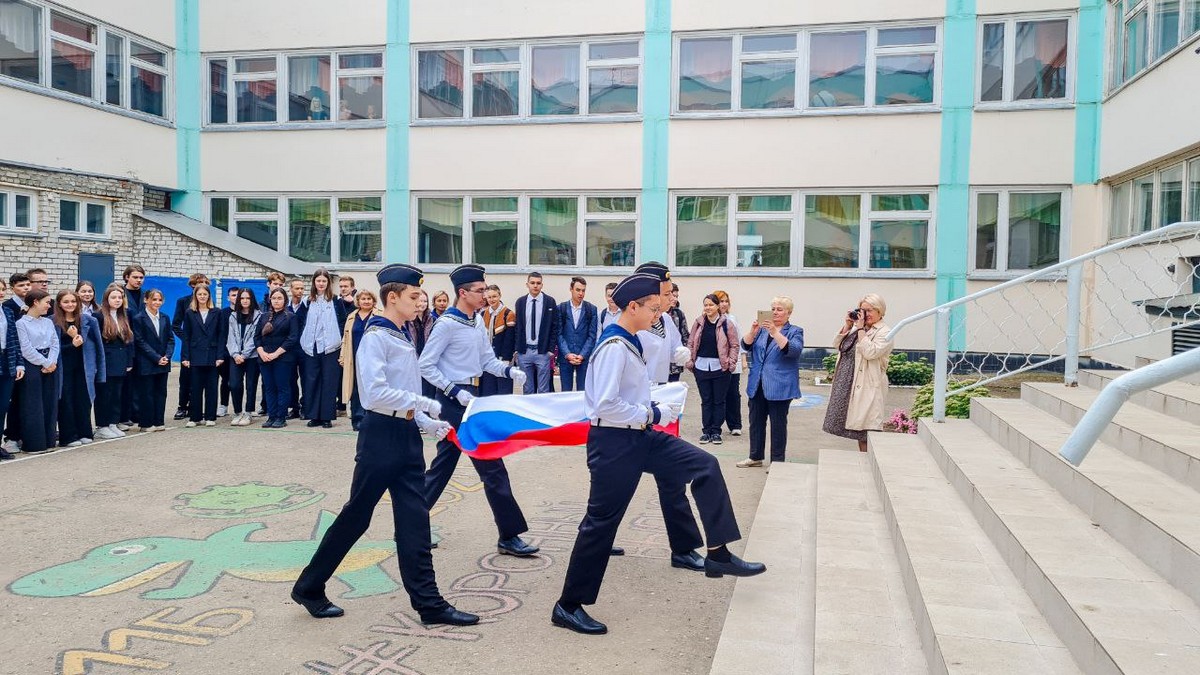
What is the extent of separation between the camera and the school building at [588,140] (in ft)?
→ 54.7

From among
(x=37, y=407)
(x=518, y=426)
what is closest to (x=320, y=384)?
(x=37, y=407)

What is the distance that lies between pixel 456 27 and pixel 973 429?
1477 cm

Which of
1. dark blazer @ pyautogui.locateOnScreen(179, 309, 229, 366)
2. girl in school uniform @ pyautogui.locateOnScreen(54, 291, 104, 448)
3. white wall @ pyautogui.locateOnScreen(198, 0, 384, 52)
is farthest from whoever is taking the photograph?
white wall @ pyautogui.locateOnScreen(198, 0, 384, 52)

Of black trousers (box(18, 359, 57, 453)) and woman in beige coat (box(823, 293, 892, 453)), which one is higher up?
woman in beige coat (box(823, 293, 892, 453))

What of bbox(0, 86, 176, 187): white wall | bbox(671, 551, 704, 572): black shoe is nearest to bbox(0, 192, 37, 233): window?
bbox(0, 86, 176, 187): white wall

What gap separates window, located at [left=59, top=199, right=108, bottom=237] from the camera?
17594mm

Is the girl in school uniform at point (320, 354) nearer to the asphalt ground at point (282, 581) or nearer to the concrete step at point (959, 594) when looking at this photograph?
the asphalt ground at point (282, 581)

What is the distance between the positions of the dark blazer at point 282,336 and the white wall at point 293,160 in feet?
27.6

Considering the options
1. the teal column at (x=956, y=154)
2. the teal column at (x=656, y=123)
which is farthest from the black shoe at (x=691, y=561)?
the teal column at (x=656, y=123)

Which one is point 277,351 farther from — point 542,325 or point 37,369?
point 542,325

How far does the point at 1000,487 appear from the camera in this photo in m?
5.86

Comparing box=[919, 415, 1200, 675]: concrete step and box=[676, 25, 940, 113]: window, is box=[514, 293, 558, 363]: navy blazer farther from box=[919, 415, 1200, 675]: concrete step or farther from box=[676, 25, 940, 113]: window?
box=[919, 415, 1200, 675]: concrete step

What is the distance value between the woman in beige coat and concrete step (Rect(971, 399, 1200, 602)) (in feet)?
5.74

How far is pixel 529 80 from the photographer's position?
748 inches
